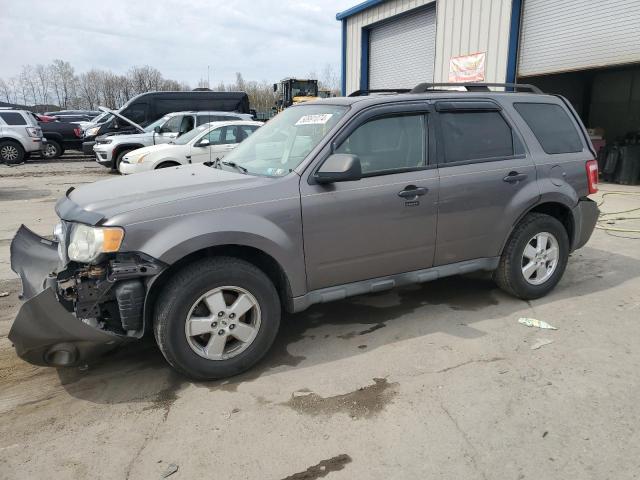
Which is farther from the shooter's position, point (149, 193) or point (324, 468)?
point (149, 193)

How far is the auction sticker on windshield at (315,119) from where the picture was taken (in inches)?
150

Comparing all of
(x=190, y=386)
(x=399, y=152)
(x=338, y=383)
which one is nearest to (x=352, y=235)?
(x=399, y=152)

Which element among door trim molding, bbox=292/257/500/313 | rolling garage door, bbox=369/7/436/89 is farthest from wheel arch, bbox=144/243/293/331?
rolling garage door, bbox=369/7/436/89

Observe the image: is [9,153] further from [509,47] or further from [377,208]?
[377,208]

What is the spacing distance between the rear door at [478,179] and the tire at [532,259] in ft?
0.53

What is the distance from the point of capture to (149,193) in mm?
3268

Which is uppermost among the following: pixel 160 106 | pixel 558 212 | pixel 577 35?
pixel 577 35

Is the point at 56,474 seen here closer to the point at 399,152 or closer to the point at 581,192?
the point at 399,152

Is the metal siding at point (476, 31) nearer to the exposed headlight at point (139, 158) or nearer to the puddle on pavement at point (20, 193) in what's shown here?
the exposed headlight at point (139, 158)

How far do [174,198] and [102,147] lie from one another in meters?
12.6

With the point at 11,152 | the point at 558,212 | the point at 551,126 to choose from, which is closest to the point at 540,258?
the point at 558,212

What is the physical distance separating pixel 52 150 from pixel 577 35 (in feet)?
62.1

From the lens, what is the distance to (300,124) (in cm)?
401

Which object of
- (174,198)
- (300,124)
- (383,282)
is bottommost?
(383,282)
